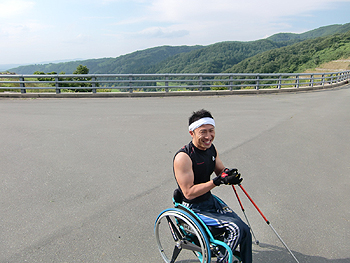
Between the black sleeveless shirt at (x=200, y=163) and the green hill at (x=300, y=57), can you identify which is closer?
the black sleeveless shirt at (x=200, y=163)

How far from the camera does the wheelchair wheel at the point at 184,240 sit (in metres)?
2.30

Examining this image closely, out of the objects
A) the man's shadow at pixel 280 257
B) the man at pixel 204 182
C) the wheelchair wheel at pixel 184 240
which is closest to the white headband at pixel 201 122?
the man at pixel 204 182

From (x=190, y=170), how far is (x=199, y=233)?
1.75 feet

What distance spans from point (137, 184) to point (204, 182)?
2.23 metres

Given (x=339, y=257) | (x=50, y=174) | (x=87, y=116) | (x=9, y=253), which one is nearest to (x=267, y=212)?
(x=339, y=257)

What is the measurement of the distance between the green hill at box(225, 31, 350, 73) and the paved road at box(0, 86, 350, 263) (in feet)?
351

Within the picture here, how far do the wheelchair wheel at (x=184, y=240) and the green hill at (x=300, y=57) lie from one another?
111 m

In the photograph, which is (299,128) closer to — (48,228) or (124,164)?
(124,164)

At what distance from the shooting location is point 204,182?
2.65m

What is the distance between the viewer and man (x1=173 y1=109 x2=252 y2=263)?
2324mm

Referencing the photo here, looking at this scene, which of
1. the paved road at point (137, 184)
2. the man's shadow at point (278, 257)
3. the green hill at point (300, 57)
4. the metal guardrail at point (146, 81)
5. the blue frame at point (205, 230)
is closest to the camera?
the blue frame at point (205, 230)

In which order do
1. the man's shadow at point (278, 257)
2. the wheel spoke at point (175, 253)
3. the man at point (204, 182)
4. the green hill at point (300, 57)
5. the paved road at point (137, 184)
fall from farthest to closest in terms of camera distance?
the green hill at point (300, 57) → the paved road at point (137, 184) → the man's shadow at point (278, 257) → the wheel spoke at point (175, 253) → the man at point (204, 182)

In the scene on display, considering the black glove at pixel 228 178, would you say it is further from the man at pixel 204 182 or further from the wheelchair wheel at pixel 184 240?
the wheelchair wheel at pixel 184 240

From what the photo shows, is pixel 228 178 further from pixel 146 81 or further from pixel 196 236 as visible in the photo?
pixel 146 81
